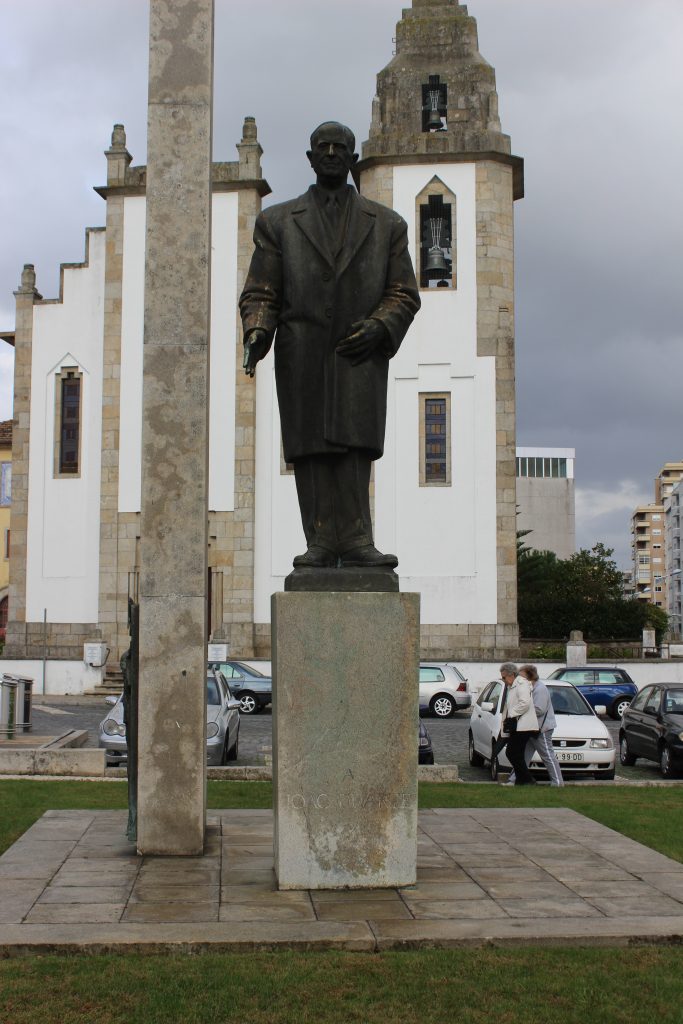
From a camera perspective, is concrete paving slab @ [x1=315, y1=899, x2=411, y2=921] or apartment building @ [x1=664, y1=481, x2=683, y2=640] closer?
concrete paving slab @ [x1=315, y1=899, x2=411, y2=921]

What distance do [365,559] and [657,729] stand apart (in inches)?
437

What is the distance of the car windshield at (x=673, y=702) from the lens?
17250mm

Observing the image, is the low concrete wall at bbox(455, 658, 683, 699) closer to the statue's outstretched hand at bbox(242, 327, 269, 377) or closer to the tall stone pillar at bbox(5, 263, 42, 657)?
the tall stone pillar at bbox(5, 263, 42, 657)

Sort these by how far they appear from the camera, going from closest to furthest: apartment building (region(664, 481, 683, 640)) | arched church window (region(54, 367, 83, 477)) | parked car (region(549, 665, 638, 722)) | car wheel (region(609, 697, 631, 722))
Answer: car wheel (region(609, 697, 631, 722)), parked car (region(549, 665, 638, 722)), arched church window (region(54, 367, 83, 477)), apartment building (region(664, 481, 683, 640))

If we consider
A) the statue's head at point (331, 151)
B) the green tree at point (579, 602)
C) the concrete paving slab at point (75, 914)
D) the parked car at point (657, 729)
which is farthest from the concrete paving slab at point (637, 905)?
the green tree at point (579, 602)

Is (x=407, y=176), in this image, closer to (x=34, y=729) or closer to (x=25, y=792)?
(x=34, y=729)

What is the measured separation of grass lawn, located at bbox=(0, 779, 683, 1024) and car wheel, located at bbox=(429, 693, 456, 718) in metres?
23.1

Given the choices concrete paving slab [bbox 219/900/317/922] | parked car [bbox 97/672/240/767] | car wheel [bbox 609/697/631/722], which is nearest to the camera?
concrete paving slab [bbox 219/900/317/922]

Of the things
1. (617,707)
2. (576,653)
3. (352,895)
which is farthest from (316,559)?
(576,653)

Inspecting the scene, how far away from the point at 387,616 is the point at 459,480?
94.9 feet

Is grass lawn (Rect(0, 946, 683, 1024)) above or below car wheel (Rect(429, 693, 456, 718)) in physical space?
above

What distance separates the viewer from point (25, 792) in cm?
1185

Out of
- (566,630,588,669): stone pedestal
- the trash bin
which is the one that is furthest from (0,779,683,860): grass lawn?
(566,630,588,669): stone pedestal

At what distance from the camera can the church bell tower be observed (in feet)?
115
